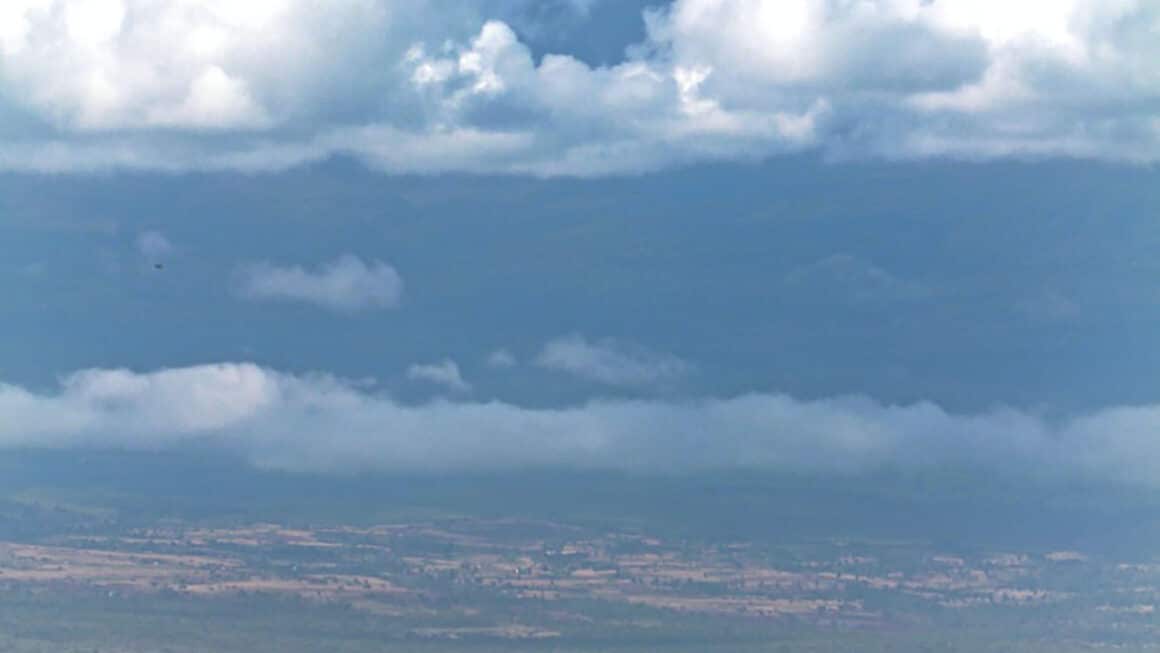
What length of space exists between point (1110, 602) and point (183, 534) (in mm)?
64824

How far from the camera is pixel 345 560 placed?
522ft

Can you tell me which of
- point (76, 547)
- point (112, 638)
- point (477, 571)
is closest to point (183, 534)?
point (76, 547)

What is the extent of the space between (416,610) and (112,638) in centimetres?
1843

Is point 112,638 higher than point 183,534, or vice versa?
point 183,534

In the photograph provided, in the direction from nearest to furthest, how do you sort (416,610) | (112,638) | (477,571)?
(112,638) < (416,610) < (477,571)

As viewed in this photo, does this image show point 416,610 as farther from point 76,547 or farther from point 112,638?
point 76,547

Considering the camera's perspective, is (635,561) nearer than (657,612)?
No

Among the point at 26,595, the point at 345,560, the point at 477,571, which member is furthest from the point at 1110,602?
the point at 26,595

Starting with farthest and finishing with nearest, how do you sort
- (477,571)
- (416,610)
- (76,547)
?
1. (76,547)
2. (477,571)
3. (416,610)

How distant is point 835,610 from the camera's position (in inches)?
5659

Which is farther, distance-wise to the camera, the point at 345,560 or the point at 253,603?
the point at 345,560

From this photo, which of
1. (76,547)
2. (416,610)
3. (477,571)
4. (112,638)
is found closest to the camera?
(112,638)

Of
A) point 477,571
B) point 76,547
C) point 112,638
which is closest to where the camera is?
point 112,638

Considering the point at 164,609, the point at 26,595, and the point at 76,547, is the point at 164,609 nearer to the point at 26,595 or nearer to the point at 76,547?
the point at 26,595
